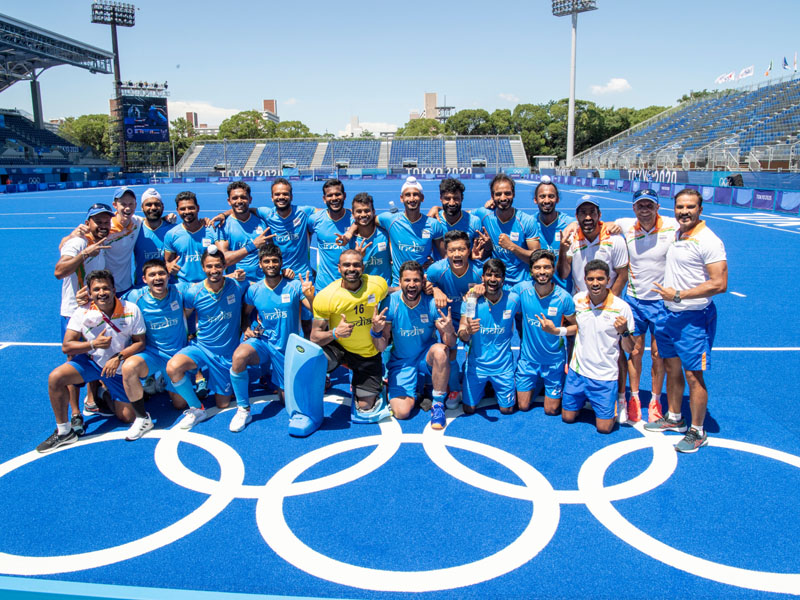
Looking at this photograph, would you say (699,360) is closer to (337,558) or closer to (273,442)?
(337,558)

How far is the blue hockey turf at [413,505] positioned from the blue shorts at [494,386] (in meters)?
0.20

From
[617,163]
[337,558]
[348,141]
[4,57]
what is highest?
[4,57]

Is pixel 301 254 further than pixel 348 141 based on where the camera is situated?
No

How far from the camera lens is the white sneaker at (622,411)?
209 inches

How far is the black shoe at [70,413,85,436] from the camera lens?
520 cm

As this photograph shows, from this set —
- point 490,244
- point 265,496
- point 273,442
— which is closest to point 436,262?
point 490,244

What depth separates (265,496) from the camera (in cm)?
421

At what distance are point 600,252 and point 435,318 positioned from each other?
5.91 ft

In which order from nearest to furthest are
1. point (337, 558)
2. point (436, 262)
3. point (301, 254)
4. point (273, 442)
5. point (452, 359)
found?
point (337, 558) < point (273, 442) < point (452, 359) < point (436, 262) < point (301, 254)

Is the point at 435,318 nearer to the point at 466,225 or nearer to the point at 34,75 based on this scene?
the point at 466,225

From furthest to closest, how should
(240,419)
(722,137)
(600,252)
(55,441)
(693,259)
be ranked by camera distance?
(722,137)
(600,252)
(240,419)
(55,441)
(693,259)

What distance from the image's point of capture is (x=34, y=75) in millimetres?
58969

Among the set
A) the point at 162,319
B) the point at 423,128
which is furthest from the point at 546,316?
the point at 423,128

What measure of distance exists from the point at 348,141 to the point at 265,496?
78608 millimetres
